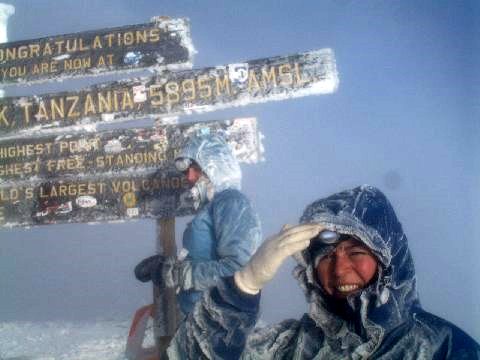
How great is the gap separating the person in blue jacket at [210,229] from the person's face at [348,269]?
97cm

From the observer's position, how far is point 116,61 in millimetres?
4488

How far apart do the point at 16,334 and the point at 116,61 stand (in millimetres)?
15016

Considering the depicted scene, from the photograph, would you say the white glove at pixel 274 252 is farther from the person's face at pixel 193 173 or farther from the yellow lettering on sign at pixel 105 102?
the yellow lettering on sign at pixel 105 102

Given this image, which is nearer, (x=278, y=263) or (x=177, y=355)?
(x=278, y=263)

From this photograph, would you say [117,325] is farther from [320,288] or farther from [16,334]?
[320,288]

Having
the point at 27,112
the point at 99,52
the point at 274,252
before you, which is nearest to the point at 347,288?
the point at 274,252

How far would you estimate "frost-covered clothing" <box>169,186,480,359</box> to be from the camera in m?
1.50

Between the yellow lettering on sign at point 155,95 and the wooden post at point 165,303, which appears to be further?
the yellow lettering on sign at point 155,95

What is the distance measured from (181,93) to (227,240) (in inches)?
76.9

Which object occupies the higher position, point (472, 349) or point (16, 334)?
point (472, 349)

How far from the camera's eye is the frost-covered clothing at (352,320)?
1504mm

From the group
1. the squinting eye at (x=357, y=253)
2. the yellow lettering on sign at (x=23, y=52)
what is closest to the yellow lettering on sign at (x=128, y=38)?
the yellow lettering on sign at (x=23, y=52)

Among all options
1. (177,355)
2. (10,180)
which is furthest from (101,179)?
(177,355)

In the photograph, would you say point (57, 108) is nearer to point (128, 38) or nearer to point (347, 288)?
point (128, 38)
